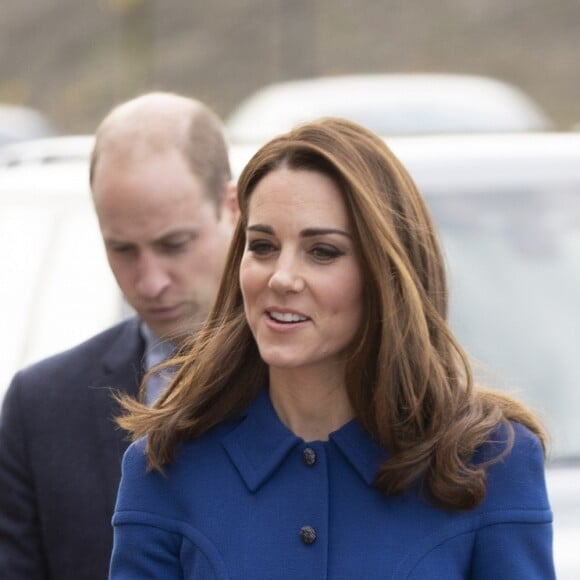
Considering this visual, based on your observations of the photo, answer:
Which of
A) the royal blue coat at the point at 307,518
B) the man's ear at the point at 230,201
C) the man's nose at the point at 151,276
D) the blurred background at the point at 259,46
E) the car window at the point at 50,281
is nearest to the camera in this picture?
the royal blue coat at the point at 307,518

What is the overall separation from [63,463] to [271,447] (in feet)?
2.39

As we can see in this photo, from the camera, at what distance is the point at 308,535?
301 centimetres

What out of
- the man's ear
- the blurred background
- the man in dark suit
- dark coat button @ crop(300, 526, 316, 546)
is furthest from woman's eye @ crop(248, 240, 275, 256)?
the blurred background

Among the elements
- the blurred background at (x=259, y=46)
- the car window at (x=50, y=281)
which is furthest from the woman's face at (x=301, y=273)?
the blurred background at (x=259, y=46)

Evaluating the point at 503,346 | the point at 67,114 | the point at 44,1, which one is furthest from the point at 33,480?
the point at 44,1

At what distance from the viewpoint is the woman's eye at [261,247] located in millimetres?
3064

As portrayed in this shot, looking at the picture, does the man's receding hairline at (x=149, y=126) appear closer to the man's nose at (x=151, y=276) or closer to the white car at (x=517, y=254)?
the man's nose at (x=151, y=276)

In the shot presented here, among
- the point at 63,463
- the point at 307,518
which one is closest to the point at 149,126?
the point at 63,463

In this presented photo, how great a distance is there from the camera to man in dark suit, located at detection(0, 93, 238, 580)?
365 cm

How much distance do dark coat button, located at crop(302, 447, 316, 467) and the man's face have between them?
0.72 metres

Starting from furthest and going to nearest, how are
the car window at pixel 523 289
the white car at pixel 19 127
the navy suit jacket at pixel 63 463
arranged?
the white car at pixel 19 127 < the car window at pixel 523 289 < the navy suit jacket at pixel 63 463

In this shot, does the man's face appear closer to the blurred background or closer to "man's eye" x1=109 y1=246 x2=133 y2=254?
"man's eye" x1=109 y1=246 x2=133 y2=254

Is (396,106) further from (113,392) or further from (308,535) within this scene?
(308,535)

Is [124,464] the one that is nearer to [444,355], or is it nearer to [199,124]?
[444,355]
